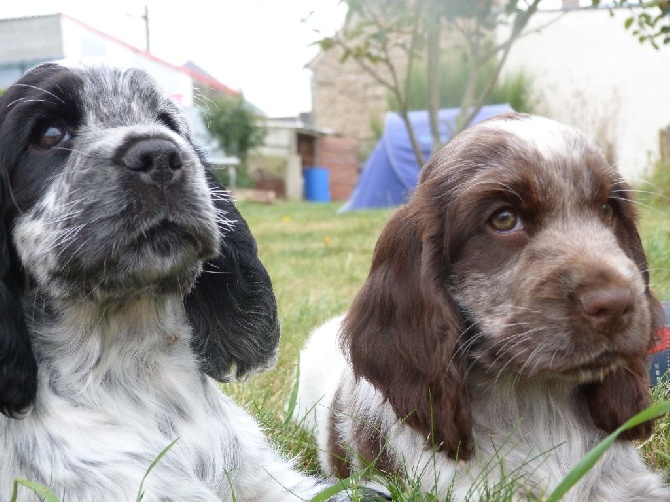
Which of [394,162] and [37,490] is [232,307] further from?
[394,162]

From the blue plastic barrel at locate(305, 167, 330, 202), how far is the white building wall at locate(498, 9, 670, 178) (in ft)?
31.1

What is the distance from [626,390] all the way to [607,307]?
504mm

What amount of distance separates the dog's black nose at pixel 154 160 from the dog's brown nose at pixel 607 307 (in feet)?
3.74

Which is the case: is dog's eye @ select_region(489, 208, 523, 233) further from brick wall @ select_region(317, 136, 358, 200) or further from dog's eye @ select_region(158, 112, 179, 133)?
brick wall @ select_region(317, 136, 358, 200)

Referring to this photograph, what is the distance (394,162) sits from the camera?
53.3ft

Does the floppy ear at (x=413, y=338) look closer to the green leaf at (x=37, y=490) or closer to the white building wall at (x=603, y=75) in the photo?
the green leaf at (x=37, y=490)

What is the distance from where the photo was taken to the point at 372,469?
2.69m

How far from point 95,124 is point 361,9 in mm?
6771

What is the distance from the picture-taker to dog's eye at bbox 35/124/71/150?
2463 mm

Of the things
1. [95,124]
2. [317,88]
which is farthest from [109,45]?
[95,124]

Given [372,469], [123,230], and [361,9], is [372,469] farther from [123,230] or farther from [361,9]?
[361,9]

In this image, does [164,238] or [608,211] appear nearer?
[164,238]

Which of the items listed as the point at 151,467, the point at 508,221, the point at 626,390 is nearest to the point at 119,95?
the point at 151,467

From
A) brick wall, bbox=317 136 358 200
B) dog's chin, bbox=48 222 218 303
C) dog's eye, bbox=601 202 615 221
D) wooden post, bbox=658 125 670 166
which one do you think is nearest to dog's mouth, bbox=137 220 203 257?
dog's chin, bbox=48 222 218 303
